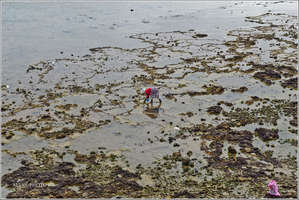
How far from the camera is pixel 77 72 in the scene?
23547 millimetres

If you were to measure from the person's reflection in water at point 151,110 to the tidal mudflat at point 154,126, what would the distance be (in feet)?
0.37

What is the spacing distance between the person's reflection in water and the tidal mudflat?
11 cm

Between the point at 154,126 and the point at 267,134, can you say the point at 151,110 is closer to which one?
the point at 154,126

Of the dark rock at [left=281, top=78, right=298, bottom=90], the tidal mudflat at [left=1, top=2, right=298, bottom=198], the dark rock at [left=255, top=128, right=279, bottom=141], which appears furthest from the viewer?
the dark rock at [left=281, top=78, right=298, bottom=90]

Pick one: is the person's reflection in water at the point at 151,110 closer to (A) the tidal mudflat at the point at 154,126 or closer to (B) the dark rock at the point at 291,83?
(A) the tidal mudflat at the point at 154,126

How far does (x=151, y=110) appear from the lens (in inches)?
690

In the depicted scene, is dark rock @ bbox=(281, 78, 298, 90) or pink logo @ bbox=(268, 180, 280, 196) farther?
dark rock @ bbox=(281, 78, 298, 90)

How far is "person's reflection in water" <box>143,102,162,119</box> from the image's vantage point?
55.9ft

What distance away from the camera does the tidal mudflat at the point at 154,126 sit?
11.5m

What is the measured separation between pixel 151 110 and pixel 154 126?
1794mm

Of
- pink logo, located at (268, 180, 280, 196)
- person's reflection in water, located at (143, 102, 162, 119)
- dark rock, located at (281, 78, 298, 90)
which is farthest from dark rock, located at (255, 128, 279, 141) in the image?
dark rock, located at (281, 78, 298, 90)

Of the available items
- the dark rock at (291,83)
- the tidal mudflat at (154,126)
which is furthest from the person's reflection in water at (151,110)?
the dark rock at (291,83)

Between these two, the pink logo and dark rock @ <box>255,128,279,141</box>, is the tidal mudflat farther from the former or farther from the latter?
the pink logo

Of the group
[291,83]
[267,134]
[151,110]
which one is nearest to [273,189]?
[267,134]
